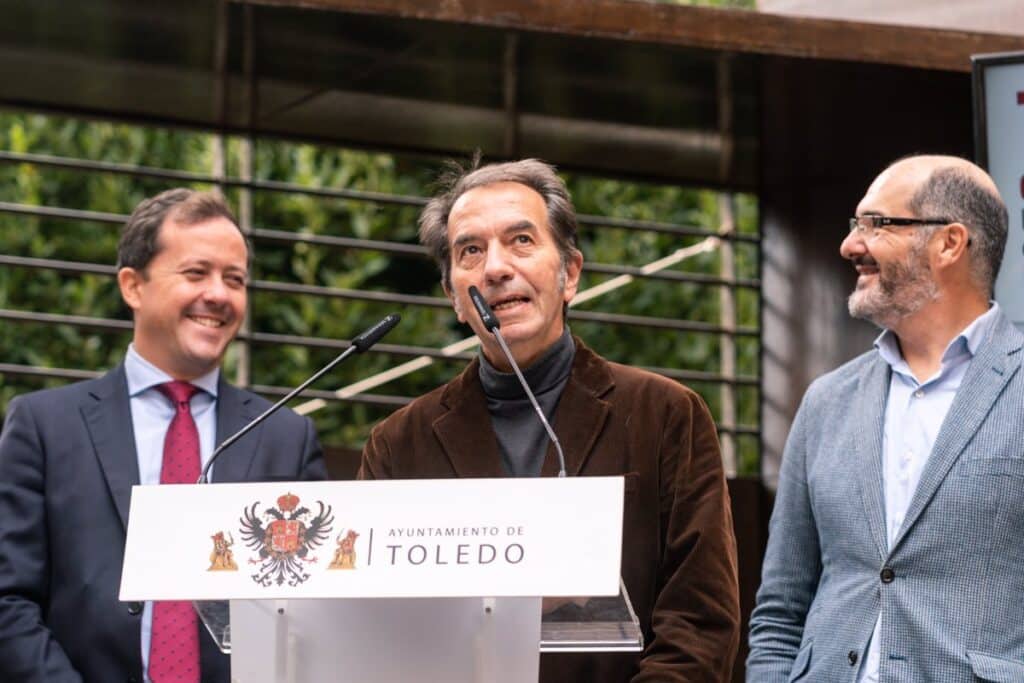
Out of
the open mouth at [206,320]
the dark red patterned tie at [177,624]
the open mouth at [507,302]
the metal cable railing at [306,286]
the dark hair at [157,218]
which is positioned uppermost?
the metal cable railing at [306,286]

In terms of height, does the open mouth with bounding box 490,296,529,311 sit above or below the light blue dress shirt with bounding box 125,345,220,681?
above

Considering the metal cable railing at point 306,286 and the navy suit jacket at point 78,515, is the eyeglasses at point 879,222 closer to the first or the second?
the navy suit jacket at point 78,515

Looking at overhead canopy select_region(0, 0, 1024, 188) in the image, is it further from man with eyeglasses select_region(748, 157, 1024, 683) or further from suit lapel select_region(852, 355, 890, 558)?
suit lapel select_region(852, 355, 890, 558)

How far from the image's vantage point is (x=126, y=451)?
15.3 ft

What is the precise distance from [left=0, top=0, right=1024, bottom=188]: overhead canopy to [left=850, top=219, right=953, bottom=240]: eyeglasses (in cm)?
206

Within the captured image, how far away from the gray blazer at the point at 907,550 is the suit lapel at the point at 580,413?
0.51 meters

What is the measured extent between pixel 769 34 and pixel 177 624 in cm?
291

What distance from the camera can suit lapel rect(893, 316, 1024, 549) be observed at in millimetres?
3879

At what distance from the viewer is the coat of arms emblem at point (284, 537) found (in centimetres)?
322

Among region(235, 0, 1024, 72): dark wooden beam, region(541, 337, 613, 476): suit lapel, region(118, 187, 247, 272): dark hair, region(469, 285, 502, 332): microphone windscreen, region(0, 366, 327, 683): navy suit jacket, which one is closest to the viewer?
region(469, 285, 502, 332): microphone windscreen

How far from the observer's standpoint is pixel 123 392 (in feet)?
15.7

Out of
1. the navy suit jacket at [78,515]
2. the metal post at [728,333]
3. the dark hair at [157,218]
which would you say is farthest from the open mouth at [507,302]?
the metal post at [728,333]

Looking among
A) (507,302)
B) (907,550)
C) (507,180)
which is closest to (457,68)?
(507,180)

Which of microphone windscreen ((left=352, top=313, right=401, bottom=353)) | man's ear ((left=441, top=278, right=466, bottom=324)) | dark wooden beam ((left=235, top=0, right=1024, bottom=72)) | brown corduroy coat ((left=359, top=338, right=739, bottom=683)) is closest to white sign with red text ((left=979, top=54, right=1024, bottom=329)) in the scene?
brown corduroy coat ((left=359, top=338, right=739, bottom=683))
